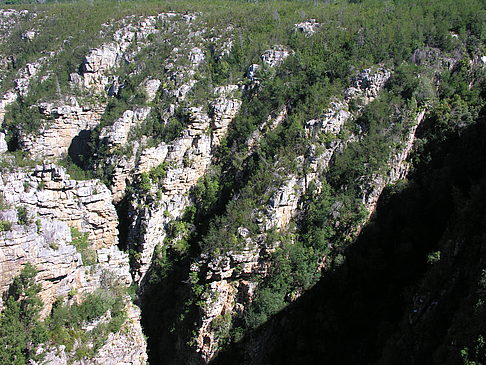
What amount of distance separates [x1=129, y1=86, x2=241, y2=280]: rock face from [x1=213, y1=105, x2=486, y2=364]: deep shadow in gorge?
1590 centimetres

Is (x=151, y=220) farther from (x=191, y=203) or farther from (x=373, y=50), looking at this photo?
(x=373, y=50)

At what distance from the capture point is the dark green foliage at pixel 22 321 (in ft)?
86.1

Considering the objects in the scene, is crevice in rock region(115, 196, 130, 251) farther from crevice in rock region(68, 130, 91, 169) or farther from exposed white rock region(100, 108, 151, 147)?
crevice in rock region(68, 130, 91, 169)

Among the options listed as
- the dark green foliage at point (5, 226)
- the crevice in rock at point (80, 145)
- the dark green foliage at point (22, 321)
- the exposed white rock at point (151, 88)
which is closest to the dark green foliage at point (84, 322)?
the dark green foliage at point (22, 321)

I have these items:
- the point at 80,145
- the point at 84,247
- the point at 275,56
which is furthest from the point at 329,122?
the point at 80,145

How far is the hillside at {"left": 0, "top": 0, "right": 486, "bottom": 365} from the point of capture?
2848 cm

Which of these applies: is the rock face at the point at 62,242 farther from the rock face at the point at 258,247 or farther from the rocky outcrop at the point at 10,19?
the rocky outcrop at the point at 10,19

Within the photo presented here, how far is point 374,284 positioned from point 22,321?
2857cm

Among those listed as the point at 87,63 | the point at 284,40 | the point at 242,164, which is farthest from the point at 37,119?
the point at 284,40

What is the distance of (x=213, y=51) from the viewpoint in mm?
58344

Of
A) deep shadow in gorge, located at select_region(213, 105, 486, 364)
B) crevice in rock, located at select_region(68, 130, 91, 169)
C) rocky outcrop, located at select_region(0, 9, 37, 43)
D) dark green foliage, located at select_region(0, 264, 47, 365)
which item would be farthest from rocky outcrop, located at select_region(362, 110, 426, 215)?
rocky outcrop, located at select_region(0, 9, 37, 43)

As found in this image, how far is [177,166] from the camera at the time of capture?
155ft

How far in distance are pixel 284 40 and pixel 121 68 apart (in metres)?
26.0

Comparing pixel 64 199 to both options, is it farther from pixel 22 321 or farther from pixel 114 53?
pixel 114 53
